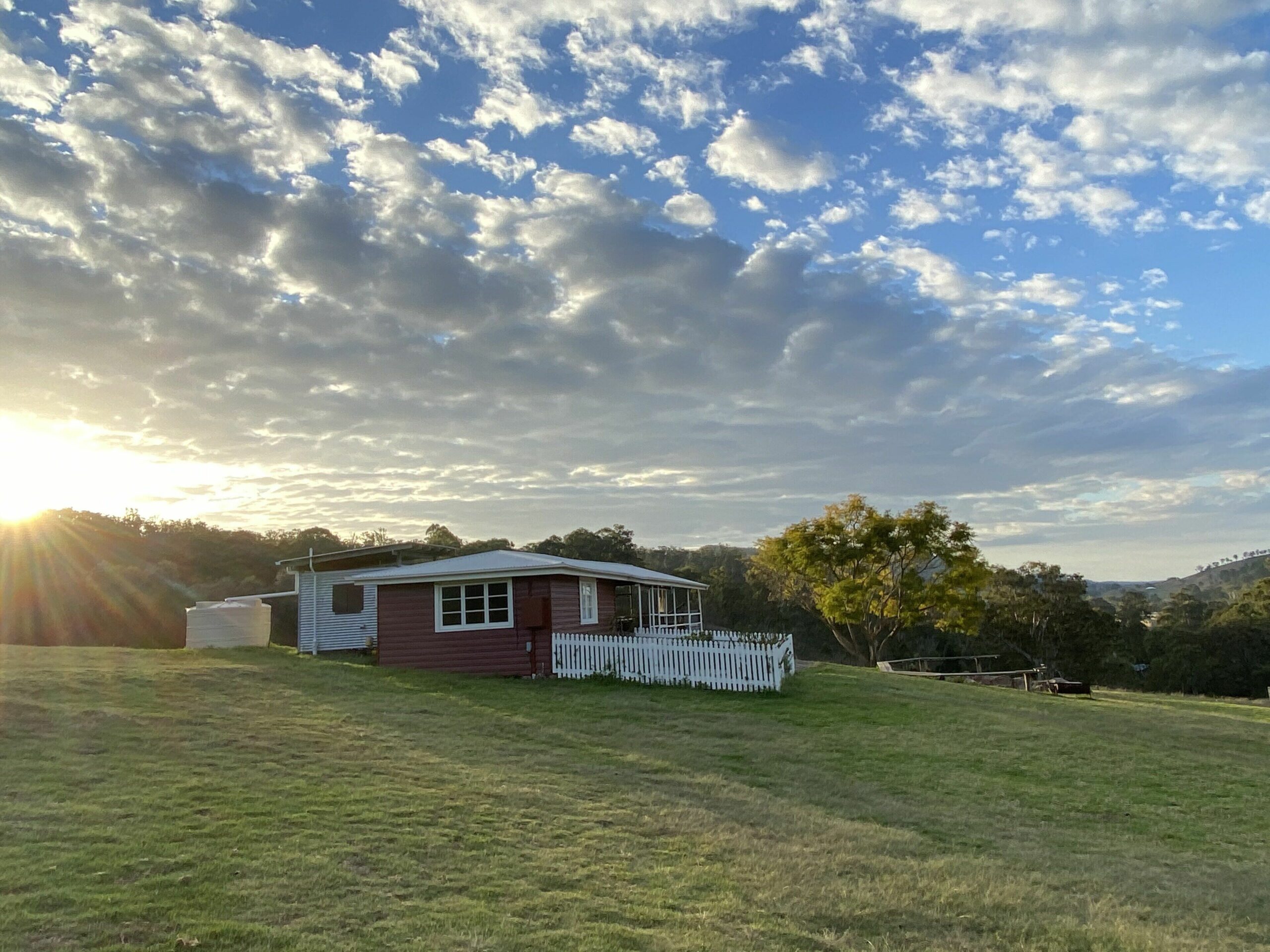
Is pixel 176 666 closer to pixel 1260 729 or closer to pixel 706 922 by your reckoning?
pixel 706 922

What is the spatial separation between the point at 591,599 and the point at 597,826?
15025 mm

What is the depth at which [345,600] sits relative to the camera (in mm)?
26531

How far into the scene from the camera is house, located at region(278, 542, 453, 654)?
26141 millimetres

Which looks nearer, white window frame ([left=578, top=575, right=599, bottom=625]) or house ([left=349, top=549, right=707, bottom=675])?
house ([left=349, top=549, right=707, bottom=675])

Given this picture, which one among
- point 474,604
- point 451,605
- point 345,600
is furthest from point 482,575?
point 345,600

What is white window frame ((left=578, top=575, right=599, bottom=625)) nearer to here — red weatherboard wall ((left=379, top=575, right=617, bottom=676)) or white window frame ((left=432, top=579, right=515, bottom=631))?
red weatherboard wall ((left=379, top=575, right=617, bottom=676))

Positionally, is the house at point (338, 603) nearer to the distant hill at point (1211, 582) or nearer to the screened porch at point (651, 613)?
the screened porch at point (651, 613)

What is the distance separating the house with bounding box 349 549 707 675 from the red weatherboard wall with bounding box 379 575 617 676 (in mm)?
16

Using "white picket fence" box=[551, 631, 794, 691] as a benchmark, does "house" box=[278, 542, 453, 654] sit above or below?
above

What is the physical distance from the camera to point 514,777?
956 cm

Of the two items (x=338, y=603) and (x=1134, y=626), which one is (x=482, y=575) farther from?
(x=1134, y=626)

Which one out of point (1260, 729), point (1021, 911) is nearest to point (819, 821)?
point (1021, 911)

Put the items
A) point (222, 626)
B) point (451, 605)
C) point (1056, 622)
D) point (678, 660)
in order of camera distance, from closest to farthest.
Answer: point (678, 660) < point (451, 605) < point (222, 626) < point (1056, 622)

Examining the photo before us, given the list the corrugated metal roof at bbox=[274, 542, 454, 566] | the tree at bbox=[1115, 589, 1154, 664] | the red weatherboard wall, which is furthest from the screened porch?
the tree at bbox=[1115, 589, 1154, 664]
